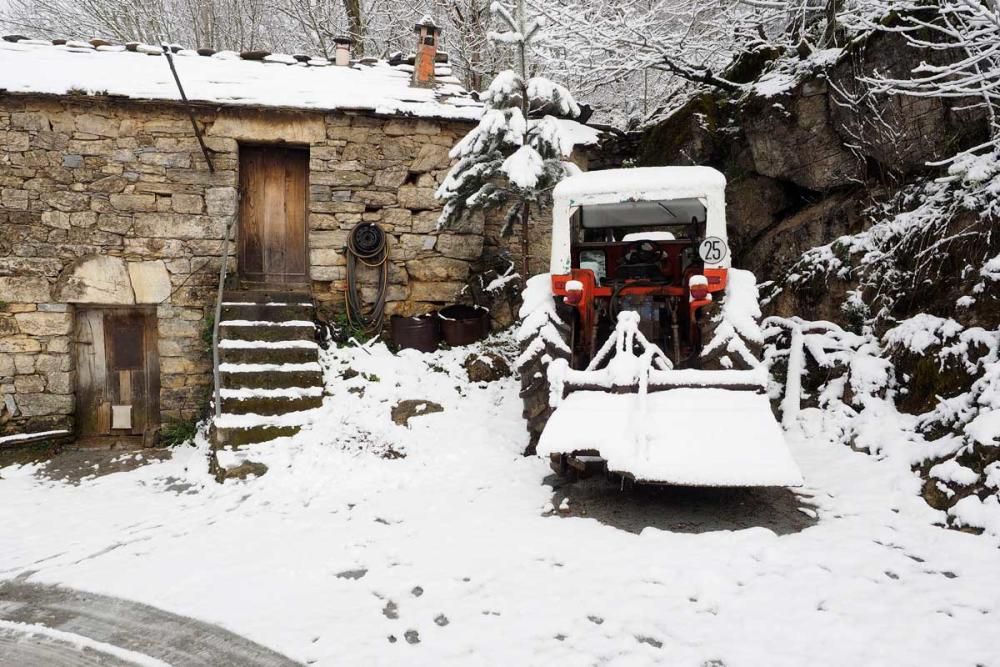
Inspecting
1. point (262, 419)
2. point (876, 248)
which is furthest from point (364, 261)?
point (876, 248)

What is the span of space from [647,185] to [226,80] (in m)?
5.39

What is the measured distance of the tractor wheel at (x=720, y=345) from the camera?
407 centimetres

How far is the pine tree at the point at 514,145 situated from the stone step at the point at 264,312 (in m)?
1.94

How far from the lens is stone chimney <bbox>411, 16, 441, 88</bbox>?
25.2ft

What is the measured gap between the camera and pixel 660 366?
4094mm

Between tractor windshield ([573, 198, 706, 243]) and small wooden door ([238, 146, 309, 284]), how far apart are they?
3.43 meters

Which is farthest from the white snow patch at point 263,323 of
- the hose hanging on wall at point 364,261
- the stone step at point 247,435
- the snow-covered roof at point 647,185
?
the snow-covered roof at point 647,185

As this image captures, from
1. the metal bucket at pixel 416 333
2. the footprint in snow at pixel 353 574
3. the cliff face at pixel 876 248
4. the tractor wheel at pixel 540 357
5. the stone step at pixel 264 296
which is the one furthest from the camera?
the metal bucket at pixel 416 333

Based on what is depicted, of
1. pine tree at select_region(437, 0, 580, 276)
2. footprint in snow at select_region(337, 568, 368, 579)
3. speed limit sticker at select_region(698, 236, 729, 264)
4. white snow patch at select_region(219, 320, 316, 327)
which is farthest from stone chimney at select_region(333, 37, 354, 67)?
footprint in snow at select_region(337, 568, 368, 579)

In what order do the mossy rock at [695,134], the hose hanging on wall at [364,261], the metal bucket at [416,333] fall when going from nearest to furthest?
the metal bucket at [416,333] → the hose hanging on wall at [364,261] → the mossy rock at [695,134]

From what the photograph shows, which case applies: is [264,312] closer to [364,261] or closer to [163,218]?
[364,261]

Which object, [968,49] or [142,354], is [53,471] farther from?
[968,49]

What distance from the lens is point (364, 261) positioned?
22.9 ft

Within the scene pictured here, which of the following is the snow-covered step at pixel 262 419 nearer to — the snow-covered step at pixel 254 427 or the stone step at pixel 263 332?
the snow-covered step at pixel 254 427
